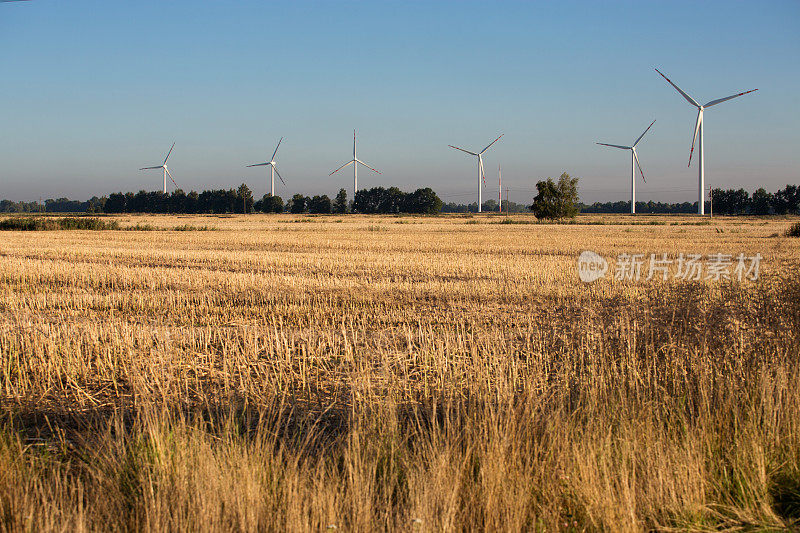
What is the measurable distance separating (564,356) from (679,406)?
261 cm

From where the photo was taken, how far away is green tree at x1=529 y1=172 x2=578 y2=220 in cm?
8769

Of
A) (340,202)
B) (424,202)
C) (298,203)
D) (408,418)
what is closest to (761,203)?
(424,202)

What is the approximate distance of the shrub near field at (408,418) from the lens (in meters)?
4.46

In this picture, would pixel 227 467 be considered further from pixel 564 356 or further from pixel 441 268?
pixel 441 268

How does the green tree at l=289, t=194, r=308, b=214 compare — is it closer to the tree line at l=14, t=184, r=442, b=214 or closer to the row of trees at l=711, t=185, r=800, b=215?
the tree line at l=14, t=184, r=442, b=214

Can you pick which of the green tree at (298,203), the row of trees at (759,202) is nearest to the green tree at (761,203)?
the row of trees at (759,202)

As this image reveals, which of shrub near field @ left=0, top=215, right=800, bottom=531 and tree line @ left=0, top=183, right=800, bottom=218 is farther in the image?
tree line @ left=0, top=183, right=800, bottom=218

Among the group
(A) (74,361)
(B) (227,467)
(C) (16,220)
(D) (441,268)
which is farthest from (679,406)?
(C) (16,220)

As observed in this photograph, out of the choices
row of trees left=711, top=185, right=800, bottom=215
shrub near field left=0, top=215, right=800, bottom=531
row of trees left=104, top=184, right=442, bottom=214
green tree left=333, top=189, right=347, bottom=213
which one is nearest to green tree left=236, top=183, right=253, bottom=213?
row of trees left=104, top=184, right=442, bottom=214

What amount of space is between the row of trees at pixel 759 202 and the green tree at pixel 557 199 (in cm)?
8529

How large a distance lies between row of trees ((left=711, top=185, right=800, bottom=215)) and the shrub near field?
159 m

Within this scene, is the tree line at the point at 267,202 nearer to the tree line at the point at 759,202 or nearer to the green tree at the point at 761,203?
the tree line at the point at 759,202

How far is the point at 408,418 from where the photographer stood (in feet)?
21.8

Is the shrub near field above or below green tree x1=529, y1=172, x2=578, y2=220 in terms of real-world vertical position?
below
